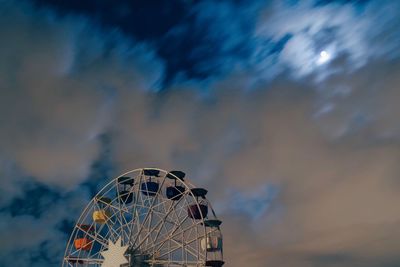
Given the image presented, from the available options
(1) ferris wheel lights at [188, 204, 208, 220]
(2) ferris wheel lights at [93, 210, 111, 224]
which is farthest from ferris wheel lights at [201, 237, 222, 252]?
(2) ferris wheel lights at [93, 210, 111, 224]

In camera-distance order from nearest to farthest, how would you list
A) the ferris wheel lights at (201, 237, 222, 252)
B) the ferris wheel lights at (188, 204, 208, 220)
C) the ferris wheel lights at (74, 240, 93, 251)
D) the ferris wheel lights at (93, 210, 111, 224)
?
the ferris wheel lights at (201, 237, 222, 252) < the ferris wheel lights at (188, 204, 208, 220) < the ferris wheel lights at (93, 210, 111, 224) < the ferris wheel lights at (74, 240, 93, 251)

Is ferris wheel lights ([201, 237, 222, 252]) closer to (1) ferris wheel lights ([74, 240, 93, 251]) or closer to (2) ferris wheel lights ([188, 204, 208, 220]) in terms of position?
(2) ferris wheel lights ([188, 204, 208, 220])

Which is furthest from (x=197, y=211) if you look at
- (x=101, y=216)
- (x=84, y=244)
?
(x=84, y=244)

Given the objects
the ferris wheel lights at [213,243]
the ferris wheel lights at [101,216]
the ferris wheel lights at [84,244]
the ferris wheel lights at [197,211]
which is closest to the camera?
the ferris wheel lights at [213,243]

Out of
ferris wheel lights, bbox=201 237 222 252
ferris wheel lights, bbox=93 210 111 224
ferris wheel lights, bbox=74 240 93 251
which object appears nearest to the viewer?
ferris wheel lights, bbox=201 237 222 252

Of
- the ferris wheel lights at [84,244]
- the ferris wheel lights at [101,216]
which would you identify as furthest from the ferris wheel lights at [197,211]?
the ferris wheel lights at [84,244]

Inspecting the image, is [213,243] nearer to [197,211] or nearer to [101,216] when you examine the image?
[197,211]

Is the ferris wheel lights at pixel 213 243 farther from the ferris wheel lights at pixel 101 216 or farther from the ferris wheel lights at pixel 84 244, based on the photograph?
the ferris wheel lights at pixel 84 244

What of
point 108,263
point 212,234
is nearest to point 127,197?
point 108,263

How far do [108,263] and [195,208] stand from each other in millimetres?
10029

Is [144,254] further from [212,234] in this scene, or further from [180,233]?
[212,234]

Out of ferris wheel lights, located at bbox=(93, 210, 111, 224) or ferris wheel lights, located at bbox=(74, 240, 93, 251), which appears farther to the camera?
ferris wheel lights, located at bbox=(74, 240, 93, 251)

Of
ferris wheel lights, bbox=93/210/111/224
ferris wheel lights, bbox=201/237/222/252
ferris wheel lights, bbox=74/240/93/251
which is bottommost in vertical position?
ferris wheel lights, bbox=201/237/222/252

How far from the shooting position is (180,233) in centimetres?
4741
